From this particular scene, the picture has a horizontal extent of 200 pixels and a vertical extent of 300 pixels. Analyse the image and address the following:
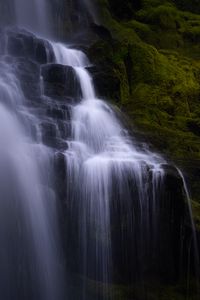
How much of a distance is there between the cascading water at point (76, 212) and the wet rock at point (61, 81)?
213 centimetres

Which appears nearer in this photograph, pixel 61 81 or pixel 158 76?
pixel 61 81

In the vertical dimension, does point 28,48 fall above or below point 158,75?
above

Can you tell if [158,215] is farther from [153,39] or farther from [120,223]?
[153,39]

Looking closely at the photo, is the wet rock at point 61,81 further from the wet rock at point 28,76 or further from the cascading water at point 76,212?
the cascading water at point 76,212

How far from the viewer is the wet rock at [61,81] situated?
16594 millimetres

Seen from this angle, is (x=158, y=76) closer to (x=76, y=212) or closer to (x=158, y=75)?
(x=158, y=75)

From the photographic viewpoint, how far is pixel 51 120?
46.9 feet

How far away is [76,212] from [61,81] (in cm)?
607

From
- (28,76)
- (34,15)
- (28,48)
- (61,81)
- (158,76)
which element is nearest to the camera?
(28,76)

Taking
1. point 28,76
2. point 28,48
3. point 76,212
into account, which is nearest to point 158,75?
point 28,48

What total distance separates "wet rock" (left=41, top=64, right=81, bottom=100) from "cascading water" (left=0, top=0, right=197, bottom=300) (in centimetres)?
213

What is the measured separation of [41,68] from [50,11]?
9133 millimetres

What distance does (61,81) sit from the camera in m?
17.0

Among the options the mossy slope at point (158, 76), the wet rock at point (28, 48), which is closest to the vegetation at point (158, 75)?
the mossy slope at point (158, 76)
